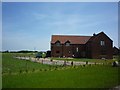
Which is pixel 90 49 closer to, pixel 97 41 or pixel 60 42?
pixel 97 41

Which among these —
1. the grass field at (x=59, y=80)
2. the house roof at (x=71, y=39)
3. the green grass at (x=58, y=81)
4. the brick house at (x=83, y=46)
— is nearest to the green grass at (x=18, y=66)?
the grass field at (x=59, y=80)

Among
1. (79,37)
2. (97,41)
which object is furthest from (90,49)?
(79,37)

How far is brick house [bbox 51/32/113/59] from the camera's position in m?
65.1

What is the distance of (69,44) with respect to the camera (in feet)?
234

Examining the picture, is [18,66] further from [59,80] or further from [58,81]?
[58,81]

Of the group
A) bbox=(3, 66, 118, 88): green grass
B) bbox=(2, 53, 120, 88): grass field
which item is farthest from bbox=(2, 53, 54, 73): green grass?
bbox=(3, 66, 118, 88): green grass

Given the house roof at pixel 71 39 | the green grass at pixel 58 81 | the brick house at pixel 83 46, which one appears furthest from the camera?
the house roof at pixel 71 39

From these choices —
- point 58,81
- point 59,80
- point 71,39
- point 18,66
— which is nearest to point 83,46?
point 71,39

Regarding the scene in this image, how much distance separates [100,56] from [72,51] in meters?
9.44

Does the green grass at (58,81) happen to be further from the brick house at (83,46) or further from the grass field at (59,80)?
the brick house at (83,46)

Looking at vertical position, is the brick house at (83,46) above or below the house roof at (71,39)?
below

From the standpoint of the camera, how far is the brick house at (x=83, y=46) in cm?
6512

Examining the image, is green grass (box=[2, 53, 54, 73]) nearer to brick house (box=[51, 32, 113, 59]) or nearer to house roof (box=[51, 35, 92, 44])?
brick house (box=[51, 32, 113, 59])

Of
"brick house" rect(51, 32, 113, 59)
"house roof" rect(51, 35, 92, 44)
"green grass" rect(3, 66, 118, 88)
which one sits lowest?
"green grass" rect(3, 66, 118, 88)
